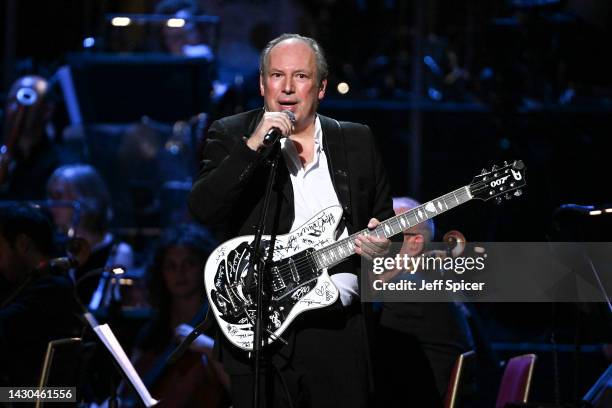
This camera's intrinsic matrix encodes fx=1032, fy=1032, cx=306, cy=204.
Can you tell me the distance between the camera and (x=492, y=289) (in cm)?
539

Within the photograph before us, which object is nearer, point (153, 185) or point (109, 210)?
point (109, 210)

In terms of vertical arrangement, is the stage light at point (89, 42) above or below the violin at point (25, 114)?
above

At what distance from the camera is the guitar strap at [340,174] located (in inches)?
154

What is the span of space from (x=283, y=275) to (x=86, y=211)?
3.54 metres

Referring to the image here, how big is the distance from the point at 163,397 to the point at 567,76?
4.36 meters

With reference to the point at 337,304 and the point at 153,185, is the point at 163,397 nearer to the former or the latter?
the point at 337,304

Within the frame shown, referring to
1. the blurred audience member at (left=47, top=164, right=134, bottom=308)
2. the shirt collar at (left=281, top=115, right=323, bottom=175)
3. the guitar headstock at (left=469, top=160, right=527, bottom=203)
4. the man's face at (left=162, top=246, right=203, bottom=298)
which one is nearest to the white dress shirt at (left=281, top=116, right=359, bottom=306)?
the shirt collar at (left=281, top=115, right=323, bottom=175)

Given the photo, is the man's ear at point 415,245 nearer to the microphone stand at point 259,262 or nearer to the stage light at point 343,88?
the microphone stand at point 259,262

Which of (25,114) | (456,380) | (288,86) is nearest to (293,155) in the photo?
(288,86)

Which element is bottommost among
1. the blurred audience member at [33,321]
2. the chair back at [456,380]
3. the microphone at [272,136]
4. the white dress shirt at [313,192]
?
the chair back at [456,380]

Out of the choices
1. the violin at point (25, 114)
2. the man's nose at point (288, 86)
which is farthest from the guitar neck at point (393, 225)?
the violin at point (25, 114)

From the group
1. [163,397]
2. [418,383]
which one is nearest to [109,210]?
[163,397]

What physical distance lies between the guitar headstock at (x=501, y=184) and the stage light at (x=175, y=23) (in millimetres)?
4695

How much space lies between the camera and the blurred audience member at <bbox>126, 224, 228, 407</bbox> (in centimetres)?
550
